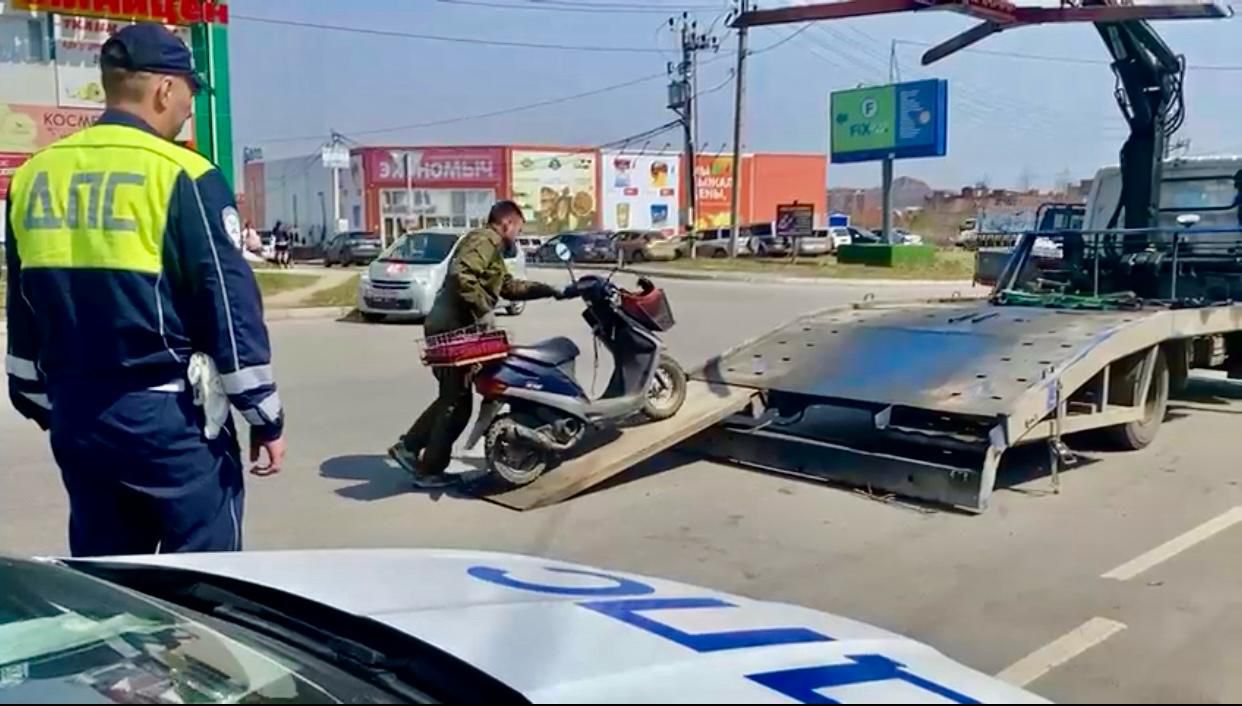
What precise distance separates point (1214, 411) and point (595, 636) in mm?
9026

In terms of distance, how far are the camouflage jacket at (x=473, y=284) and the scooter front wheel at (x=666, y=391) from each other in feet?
2.91

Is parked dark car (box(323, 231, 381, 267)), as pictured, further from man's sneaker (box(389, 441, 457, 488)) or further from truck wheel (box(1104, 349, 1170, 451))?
truck wheel (box(1104, 349, 1170, 451))

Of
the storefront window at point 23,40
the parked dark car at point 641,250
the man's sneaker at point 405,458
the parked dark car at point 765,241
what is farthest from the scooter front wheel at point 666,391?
the parked dark car at point 765,241

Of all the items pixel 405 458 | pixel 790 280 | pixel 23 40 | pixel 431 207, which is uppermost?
pixel 23 40

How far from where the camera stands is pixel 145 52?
3049 mm

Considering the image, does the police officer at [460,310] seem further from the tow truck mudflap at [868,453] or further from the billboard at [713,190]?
the billboard at [713,190]

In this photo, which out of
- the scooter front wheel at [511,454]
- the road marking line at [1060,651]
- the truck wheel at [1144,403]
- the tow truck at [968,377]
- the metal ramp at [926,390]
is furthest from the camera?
the truck wheel at [1144,403]

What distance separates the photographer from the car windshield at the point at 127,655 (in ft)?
6.44

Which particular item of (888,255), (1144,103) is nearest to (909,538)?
(1144,103)

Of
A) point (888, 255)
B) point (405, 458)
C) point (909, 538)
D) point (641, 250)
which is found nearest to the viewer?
point (909, 538)

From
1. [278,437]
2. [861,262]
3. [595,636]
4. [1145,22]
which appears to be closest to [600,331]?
[278,437]

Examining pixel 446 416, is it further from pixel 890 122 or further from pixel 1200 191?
pixel 890 122

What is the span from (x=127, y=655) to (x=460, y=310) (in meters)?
4.81

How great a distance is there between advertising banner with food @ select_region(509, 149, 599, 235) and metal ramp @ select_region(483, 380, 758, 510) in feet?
180
